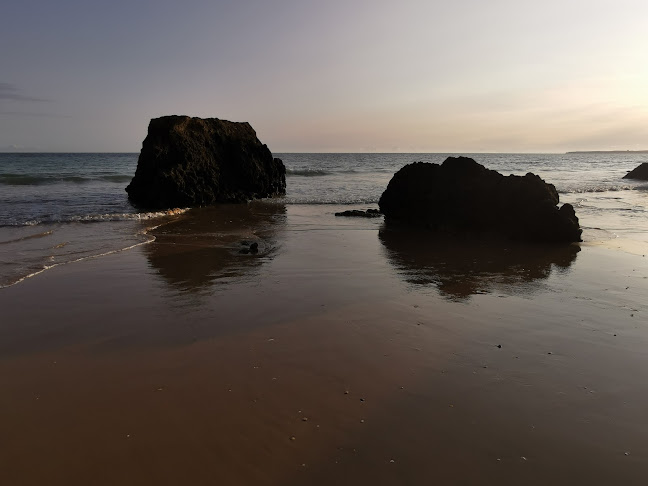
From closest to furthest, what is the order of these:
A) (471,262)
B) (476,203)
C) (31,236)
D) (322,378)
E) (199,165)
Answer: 1. (322,378)
2. (471,262)
3. (31,236)
4. (476,203)
5. (199,165)

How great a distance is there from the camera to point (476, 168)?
47.4ft

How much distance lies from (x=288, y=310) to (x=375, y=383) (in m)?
2.24

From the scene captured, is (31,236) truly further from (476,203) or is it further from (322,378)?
(476,203)

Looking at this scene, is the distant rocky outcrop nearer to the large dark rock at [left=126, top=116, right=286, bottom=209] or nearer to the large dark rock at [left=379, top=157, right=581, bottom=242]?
the large dark rock at [left=379, top=157, right=581, bottom=242]

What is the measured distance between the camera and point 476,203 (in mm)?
13547

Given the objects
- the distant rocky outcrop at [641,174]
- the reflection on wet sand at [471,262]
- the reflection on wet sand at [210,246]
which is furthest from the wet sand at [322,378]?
the distant rocky outcrop at [641,174]

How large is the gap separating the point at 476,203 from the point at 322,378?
10.6 metres

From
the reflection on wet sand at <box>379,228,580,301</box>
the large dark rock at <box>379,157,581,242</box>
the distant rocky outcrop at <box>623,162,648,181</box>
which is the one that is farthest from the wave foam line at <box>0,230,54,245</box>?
the distant rocky outcrop at <box>623,162,648,181</box>

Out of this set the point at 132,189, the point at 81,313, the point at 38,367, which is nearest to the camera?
the point at 38,367

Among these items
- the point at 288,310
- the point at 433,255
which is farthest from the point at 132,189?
the point at 288,310

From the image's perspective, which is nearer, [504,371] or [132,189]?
[504,371]

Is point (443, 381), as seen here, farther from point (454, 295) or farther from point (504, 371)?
point (454, 295)

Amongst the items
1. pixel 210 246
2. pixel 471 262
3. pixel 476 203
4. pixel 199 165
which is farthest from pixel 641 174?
pixel 210 246

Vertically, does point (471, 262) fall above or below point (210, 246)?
below
